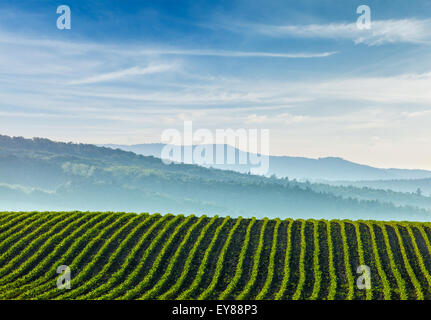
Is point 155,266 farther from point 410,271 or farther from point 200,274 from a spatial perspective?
point 410,271

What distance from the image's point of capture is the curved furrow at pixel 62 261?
74.5ft

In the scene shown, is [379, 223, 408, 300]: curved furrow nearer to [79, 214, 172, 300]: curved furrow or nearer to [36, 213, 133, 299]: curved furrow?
[79, 214, 172, 300]: curved furrow

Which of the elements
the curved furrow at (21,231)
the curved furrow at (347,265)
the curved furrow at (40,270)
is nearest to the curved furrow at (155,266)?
the curved furrow at (40,270)

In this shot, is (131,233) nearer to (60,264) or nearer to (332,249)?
(60,264)

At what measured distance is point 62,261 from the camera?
26.8 meters

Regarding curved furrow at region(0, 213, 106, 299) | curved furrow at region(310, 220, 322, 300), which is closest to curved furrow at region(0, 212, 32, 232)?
curved furrow at region(0, 213, 106, 299)

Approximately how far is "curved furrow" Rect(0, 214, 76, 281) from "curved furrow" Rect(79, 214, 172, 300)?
6.89 m

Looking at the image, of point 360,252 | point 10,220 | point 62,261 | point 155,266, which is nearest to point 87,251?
point 62,261

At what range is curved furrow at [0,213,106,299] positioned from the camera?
895 inches

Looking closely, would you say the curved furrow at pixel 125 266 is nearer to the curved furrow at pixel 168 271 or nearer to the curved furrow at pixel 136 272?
the curved furrow at pixel 136 272

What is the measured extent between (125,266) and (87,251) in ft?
12.3
